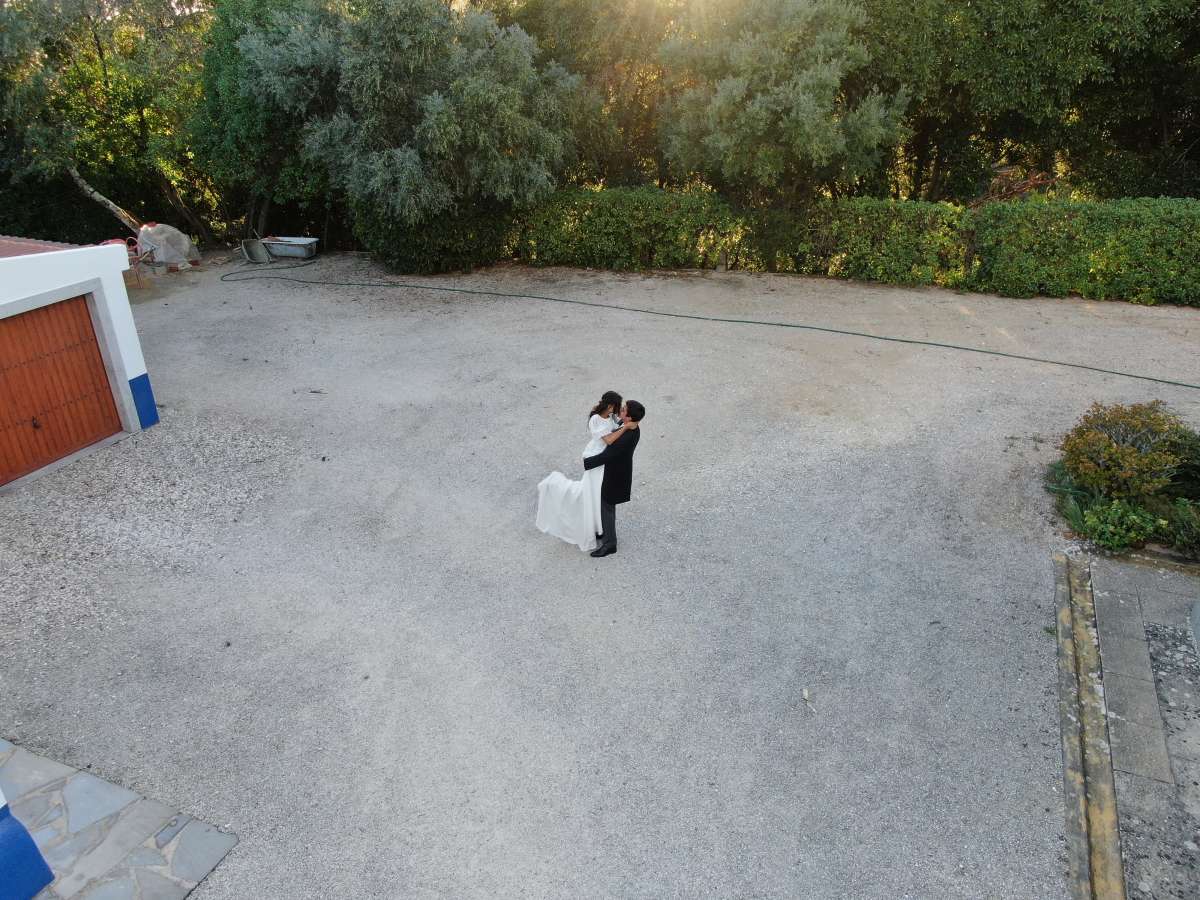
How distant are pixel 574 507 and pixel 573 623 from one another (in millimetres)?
1094

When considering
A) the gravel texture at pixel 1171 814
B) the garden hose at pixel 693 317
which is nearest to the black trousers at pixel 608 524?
the gravel texture at pixel 1171 814

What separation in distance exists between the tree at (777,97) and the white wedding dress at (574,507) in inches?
324

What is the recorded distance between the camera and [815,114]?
40.4 feet

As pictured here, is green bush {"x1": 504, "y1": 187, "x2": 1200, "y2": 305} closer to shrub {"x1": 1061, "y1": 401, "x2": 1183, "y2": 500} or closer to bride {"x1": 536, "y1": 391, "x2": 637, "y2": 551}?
shrub {"x1": 1061, "y1": 401, "x2": 1183, "y2": 500}

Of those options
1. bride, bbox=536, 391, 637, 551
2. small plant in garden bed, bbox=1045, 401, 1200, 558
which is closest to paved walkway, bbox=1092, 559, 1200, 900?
small plant in garden bed, bbox=1045, 401, 1200, 558

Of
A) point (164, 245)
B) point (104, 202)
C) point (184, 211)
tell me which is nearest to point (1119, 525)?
point (164, 245)

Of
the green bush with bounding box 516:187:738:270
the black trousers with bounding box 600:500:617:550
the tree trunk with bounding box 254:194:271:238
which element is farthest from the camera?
the tree trunk with bounding box 254:194:271:238

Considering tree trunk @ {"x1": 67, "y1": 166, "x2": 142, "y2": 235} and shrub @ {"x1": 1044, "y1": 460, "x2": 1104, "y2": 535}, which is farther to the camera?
tree trunk @ {"x1": 67, "y1": 166, "x2": 142, "y2": 235}

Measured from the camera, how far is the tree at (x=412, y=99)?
42.7ft

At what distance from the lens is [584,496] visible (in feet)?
22.8

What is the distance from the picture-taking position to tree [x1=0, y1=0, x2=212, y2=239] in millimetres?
14547

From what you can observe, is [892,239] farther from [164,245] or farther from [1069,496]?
[164,245]

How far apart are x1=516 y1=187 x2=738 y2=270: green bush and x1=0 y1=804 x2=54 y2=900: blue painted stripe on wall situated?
518 inches

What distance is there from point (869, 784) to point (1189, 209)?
1191cm
